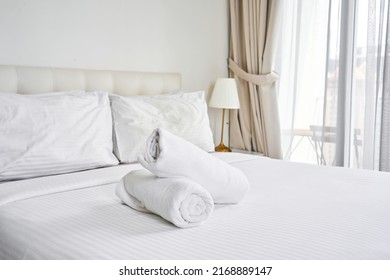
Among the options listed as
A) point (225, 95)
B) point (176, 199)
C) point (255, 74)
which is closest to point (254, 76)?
point (255, 74)

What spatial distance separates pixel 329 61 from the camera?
9.48ft

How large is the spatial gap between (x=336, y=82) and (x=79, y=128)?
1.97m

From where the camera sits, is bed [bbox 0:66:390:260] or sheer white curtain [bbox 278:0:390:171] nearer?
bed [bbox 0:66:390:260]

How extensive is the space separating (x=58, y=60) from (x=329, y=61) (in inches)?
75.8

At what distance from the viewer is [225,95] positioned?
9.98ft

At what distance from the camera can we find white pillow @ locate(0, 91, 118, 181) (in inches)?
62.8

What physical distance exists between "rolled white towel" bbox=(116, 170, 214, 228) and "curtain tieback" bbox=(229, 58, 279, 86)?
2136 mm

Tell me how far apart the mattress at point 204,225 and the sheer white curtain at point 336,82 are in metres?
1.18

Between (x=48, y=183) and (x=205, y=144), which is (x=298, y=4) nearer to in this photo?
(x=205, y=144)

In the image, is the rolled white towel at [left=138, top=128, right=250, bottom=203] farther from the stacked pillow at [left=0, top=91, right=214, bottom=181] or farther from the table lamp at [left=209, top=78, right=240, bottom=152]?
the table lamp at [left=209, top=78, right=240, bottom=152]

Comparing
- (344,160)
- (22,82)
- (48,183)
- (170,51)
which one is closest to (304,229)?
(48,183)

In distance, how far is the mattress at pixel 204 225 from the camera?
3.06 feet

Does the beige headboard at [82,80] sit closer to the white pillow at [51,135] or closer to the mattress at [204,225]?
the white pillow at [51,135]

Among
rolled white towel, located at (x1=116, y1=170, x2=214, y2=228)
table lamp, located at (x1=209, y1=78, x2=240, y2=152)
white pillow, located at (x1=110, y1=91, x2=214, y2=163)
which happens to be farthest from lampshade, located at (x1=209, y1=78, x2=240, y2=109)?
rolled white towel, located at (x1=116, y1=170, x2=214, y2=228)
